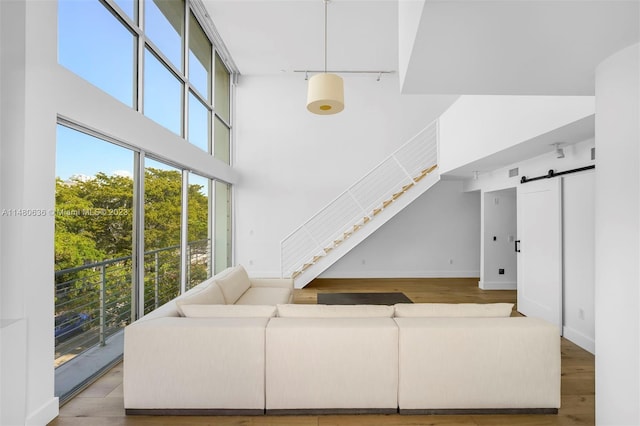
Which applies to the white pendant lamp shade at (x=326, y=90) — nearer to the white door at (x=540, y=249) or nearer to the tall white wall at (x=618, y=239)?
the tall white wall at (x=618, y=239)

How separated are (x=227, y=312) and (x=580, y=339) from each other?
12.6 feet

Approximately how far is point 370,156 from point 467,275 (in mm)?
3480

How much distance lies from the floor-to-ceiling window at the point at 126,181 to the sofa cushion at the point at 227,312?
105cm

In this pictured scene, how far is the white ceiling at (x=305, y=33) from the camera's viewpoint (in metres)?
5.32

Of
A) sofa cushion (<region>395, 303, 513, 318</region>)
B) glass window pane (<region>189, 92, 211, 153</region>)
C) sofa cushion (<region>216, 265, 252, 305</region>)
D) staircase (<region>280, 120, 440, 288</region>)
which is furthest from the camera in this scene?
staircase (<region>280, 120, 440, 288</region>)

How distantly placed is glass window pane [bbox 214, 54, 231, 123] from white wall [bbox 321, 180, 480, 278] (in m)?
4.09

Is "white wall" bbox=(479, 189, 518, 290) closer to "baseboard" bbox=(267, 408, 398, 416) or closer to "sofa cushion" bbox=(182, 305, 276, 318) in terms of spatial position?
"baseboard" bbox=(267, 408, 398, 416)

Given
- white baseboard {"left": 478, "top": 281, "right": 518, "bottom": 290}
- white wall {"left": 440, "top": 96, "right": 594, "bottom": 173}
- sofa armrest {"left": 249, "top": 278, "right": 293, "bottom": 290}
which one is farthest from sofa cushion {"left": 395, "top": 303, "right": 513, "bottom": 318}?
white baseboard {"left": 478, "top": 281, "right": 518, "bottom": 290}

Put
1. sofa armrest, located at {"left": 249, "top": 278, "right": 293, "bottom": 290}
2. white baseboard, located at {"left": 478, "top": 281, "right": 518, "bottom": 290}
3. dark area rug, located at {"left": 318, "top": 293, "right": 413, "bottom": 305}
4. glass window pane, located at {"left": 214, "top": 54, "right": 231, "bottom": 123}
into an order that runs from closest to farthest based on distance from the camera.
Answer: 1. dark area rug, located at {"left": 318, "top": 293, "right": 413, "bottom": 305}
2. sofa armrest, located at {"left": 249, "top": 278, "right": 293, "bottom": 290}
3. white baseboard, located at {"left": 478, "top": 281, "right": 518, "bottom": 290}
4. glass window pane, located at {"left": 214, "top": 54, "right": 231, "bottom": 123}

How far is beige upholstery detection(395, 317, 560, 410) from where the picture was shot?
2.50 m

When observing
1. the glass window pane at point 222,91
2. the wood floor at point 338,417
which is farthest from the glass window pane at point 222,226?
the wood floor at point 338,417

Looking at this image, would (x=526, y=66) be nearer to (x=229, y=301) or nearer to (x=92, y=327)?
(x=229, y=301)

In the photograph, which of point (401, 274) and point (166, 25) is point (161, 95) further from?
point (401, 274)

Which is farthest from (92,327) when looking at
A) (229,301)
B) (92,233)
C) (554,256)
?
(554,256)
